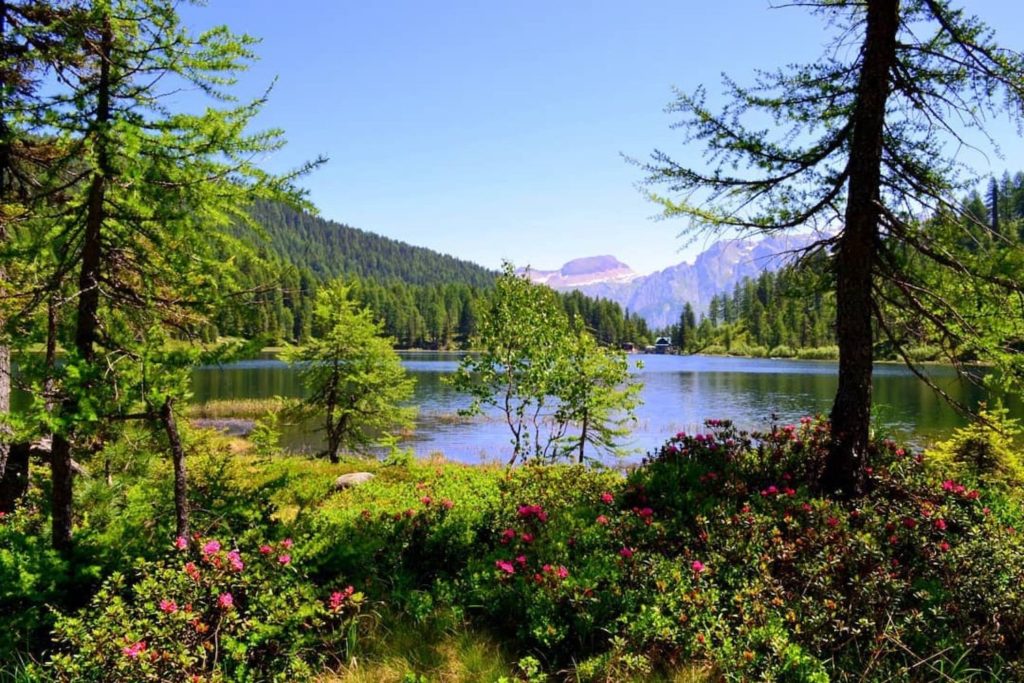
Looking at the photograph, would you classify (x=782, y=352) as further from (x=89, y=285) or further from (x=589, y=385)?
(x=89, y=285)

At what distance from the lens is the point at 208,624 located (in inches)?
144

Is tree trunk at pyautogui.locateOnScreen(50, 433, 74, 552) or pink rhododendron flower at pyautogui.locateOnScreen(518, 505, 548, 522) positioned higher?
tree trunk at pyautogui.locateOnScreen(50, 433, 74, 552)

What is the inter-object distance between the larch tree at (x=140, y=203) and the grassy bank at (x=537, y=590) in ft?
2.30

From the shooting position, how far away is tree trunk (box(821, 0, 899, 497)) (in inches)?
238

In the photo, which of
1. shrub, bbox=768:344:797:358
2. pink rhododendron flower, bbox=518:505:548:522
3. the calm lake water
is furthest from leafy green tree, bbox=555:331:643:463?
shrub, bbox=768:344:797:358

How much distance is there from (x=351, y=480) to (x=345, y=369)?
6.87 m

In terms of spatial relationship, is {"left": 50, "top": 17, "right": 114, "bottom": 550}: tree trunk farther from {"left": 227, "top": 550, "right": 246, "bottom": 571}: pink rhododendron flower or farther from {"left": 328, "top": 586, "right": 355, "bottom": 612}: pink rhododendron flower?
{"left": 328, "top": 586, "right": 355, "bottom": 612}: pink rhododendron flower

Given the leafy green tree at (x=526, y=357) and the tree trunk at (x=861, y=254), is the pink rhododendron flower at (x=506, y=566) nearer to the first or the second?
the tree trunk at (x=861, y=254)

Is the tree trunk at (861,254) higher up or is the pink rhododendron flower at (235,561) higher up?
the tree trunk at (861,254)

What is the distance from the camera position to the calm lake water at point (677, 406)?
82.0 feet

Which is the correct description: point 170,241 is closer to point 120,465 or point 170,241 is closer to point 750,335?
point 120,465

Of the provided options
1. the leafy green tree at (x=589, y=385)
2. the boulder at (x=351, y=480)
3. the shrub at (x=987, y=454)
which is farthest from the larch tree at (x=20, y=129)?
the shrub at (x=987, y=454)

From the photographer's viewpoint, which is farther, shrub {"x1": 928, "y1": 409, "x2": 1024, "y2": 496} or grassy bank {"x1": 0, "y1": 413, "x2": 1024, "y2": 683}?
shrub {"x1": 928, "y1": 409, "x2": 1024, "y2": 496}

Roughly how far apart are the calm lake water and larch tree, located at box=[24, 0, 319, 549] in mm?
8100
